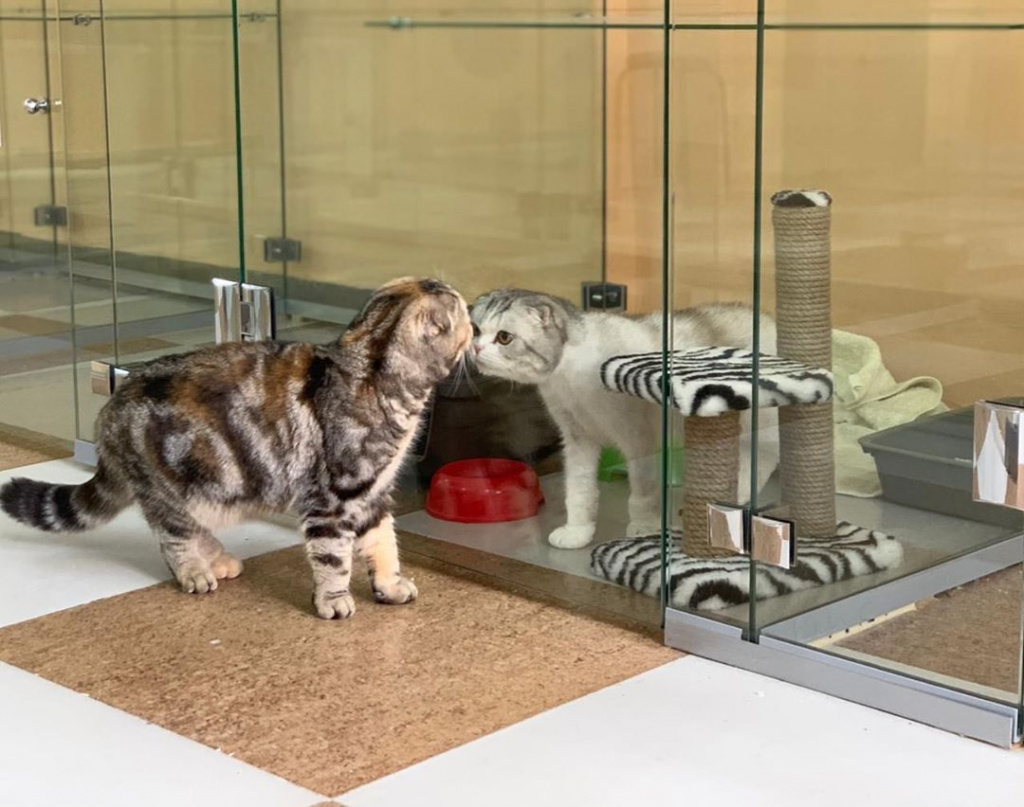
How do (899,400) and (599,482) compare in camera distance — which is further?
(599,482)

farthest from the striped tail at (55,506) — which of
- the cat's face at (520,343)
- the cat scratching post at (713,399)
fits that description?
the cat scratching post at (713,399)

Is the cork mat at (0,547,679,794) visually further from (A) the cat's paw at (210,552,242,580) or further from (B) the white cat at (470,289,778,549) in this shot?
(B) the white cat at (470,289,778,549)

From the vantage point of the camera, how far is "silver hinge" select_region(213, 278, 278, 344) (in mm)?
3613

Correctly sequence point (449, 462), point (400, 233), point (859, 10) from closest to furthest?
point (859, 10) → point (449, 462) → point (400, 233)

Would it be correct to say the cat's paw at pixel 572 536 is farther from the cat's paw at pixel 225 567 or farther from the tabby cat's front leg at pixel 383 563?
the cat's paw at pixel 225 567

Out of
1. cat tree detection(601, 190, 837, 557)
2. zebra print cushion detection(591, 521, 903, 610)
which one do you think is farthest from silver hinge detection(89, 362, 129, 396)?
cat tree detection(601, 190, 837, 557)

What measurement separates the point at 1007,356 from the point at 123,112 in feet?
7.62

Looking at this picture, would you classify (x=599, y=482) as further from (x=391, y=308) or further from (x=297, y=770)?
(x=297, y=770)

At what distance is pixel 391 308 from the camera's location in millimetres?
2994

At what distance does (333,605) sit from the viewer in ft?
9.76

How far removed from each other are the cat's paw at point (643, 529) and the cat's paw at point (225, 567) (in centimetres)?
82

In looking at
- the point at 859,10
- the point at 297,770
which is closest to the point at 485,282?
the point at 859,10

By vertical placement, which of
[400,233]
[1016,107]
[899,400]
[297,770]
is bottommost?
[297,770]

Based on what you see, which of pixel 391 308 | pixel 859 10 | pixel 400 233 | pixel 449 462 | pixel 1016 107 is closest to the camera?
pixel 1016 107
